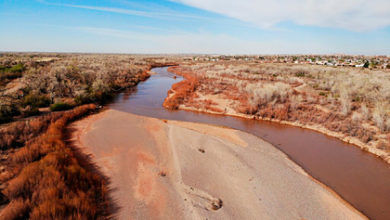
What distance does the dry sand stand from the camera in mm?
5652

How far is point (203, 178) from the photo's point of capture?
23.3ft

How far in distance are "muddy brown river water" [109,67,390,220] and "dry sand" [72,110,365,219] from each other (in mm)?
805

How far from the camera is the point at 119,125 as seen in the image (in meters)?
12.7

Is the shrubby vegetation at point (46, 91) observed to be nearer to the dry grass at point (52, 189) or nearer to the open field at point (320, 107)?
the dry grass at point (52, 189)

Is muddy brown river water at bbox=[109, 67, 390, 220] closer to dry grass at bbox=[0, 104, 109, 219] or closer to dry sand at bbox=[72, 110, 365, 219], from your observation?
dry sand at bbox=[72, 110, 365, 219]

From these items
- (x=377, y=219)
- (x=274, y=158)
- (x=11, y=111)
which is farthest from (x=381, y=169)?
(x=11, y=111)

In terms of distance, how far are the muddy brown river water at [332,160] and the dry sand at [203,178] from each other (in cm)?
81

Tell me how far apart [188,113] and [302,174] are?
11.2m

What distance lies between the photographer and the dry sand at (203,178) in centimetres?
565

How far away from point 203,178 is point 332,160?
744cm

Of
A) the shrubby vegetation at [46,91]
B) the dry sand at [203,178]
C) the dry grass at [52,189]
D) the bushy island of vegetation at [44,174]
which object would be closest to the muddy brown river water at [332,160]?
the dry sand at [203,178]

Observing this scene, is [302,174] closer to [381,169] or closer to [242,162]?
[242,162]

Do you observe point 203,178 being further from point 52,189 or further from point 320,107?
point 320,107

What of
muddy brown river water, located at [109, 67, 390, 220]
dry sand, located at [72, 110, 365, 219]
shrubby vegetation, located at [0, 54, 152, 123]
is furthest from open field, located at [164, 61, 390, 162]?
shrubby vegetation, located at [0, 54, 152, 123]
